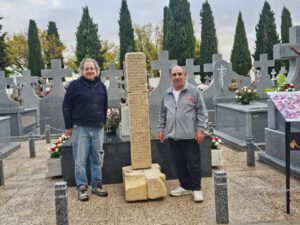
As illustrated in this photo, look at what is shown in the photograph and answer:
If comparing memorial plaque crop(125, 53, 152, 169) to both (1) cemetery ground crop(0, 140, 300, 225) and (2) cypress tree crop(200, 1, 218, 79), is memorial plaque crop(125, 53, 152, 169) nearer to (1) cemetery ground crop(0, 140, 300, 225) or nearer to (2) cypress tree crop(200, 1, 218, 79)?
(1) cemetery ground crop(0, 140, 300, 225)

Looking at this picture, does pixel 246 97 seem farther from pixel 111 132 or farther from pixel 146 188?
pixel 146 188

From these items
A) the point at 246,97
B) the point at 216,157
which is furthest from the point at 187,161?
the point at 246,97

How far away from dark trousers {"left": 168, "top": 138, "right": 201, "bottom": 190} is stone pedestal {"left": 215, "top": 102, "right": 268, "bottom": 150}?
414 cm

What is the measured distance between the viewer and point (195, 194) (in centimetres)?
536

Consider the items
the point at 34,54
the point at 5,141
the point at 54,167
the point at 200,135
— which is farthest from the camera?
the point at 34,54

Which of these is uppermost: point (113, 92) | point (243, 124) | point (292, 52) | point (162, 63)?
point (162, 63)

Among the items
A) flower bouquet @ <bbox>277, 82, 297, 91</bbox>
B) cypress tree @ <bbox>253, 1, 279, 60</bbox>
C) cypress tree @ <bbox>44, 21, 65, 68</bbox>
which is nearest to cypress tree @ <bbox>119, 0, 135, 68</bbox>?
cypress tree @ <bbox>44, 21, 65, 68</bbox>

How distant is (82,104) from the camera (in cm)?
552

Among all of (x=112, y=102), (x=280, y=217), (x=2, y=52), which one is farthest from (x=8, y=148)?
(x=2, y=52)

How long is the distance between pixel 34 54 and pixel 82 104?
3909cm

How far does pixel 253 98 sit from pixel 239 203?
21.8 feet

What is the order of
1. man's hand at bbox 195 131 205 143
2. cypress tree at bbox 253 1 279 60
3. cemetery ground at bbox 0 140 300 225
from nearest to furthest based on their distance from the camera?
cemetery ground at bbox 0 140 300 225 → man's hand at bbox 195 131 205 143 → cypress tree at bbox 253 1 279 60

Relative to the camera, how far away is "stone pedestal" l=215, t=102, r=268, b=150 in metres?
9.65

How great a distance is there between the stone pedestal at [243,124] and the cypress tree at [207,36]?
29.3 m
